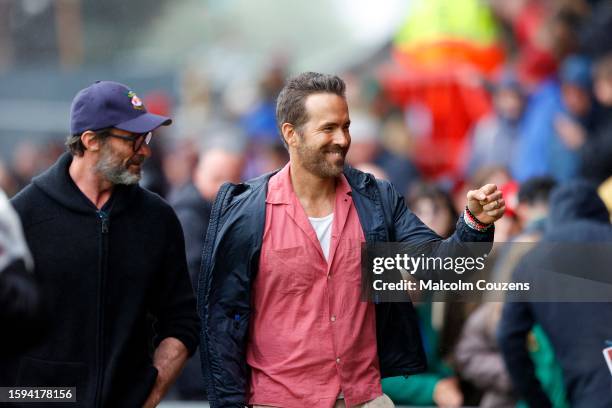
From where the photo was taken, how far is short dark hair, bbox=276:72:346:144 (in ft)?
18.5

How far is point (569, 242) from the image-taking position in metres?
6.64

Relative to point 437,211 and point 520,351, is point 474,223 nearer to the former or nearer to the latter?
point 520,351

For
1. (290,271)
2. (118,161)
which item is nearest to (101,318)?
(118,161)

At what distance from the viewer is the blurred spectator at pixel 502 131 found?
11.3 metres

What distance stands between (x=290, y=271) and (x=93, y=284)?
843mm

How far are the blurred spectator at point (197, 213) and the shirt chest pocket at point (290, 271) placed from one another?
251cm

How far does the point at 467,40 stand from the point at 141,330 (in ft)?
25.5

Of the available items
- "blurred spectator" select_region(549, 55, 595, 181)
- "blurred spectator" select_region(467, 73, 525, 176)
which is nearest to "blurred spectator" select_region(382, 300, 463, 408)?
"blurred spectator" select_region(549, 55, 595, 181)

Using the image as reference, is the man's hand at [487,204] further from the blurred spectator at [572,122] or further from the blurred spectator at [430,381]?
the blurred spectator at [572,122]

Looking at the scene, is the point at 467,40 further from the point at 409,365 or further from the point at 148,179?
the point at 409,365

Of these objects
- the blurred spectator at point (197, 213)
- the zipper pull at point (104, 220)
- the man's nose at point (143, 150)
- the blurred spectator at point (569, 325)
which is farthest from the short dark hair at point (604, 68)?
the zipper pull at point (104, 220)

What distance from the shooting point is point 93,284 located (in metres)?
5.45

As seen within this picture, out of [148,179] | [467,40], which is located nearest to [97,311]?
[148,179]

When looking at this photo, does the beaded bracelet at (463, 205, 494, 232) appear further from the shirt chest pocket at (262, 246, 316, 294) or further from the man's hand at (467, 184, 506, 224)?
the shirt chest pocket at (262, 246, 316, 294)
